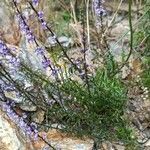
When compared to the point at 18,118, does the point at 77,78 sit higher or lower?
higher

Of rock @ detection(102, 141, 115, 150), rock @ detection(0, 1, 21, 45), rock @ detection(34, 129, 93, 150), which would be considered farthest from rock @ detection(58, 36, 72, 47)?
rock @ detection(102, 141, 115, 150)

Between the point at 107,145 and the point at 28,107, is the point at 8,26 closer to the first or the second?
the point at 28,107

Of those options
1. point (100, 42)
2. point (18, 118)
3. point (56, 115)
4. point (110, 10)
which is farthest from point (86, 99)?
point (110, 10)

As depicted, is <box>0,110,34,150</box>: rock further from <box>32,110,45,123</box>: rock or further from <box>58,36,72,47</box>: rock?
<box>58,36,72,47</box>: rock

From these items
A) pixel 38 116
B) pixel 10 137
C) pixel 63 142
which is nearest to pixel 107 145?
pixel 63 142

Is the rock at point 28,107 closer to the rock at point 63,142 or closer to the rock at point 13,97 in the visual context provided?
the rock at point 13,97

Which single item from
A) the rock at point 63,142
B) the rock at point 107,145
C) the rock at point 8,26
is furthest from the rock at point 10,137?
the rock at point 8,26

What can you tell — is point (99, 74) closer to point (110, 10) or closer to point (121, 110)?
point (121, 110)

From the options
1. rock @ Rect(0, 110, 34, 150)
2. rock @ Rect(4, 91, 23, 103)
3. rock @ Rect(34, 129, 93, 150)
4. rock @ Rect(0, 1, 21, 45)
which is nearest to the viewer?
rock @ Rect(0, 110, 34, 150)
